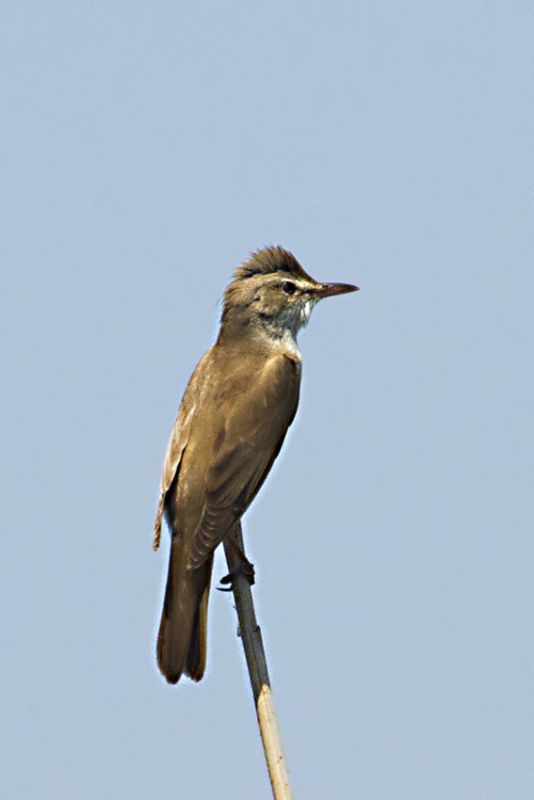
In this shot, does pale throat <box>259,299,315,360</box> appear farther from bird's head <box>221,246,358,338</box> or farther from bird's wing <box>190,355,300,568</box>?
bird's wing <box>190,355,300,568</box>

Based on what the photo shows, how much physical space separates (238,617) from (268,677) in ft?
2.07

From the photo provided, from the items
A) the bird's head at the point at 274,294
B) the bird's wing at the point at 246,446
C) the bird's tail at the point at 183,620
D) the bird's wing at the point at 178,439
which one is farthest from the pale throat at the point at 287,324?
the bird's tail at the point at 183,620

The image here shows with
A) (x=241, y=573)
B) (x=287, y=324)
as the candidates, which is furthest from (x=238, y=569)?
(x=287, y=324)

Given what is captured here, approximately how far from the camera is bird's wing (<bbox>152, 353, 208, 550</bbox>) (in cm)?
762

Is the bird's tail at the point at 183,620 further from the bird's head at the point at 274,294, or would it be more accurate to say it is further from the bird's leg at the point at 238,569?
the bird's head at the point at 274,294

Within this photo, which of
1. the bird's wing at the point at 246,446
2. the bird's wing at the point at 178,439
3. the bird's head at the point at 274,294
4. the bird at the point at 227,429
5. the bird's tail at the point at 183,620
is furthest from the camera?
the bird's head at the point at 274,294

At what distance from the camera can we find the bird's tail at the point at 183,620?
270 inches

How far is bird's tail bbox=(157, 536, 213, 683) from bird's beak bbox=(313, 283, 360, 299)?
2203mm

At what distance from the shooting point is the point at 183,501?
24.8ft

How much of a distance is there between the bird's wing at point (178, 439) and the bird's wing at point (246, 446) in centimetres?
18

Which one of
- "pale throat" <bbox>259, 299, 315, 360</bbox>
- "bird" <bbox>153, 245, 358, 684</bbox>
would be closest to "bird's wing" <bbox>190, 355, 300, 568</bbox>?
"bird" <bbox>153, 245, 358, 684</bbox>

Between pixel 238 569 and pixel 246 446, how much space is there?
1.16m

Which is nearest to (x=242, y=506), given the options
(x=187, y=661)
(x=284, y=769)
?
(x=187, y=661)

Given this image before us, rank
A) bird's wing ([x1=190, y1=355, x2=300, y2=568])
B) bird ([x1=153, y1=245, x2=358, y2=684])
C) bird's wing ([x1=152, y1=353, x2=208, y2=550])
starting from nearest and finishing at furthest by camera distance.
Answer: bird ([x1=153, y1=245, x2=358, y2=684])
bird's wing ([x1=190, y1=355, x2=300, y2=568])
bird's wing ([x1=152, y1=353, x2=208, y2=550])
